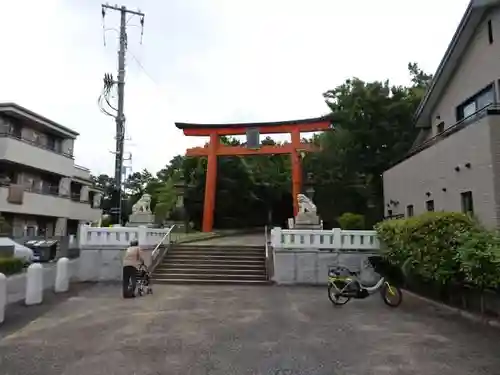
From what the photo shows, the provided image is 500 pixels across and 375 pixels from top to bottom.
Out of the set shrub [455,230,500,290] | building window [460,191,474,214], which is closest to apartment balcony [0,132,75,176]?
building window [460,191,474,214]

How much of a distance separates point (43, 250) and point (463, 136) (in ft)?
59.1

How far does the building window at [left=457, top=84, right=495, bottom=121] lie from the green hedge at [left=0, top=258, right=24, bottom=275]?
15.2 metres

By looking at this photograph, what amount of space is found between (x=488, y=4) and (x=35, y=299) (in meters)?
13.0

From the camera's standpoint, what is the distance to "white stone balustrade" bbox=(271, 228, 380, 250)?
1337 cm

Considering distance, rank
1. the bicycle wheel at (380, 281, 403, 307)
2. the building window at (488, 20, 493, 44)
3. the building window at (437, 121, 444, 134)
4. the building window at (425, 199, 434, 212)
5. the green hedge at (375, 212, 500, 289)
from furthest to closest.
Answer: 1. the building window at (437, 121, 444, 134)
2. the building window at (425, 199, 434, 212)
3. the building window at (488, 20, 493, 44)
4. the bicycle wheel at (380, 281, 403, 307)
5. the green hedge at (375, 212, 500, 289)

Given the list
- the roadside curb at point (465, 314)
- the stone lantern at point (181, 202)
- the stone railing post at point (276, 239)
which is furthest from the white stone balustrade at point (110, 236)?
the stone lantern at point (181, 202)

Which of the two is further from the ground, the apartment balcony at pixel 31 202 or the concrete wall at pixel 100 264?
the apartment balcony at pixel 31 202

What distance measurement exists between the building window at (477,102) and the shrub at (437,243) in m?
3.75

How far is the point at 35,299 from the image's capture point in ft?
31.6

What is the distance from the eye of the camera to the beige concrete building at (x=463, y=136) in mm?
9453

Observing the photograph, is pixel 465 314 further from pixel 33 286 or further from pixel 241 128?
pixel 241 128

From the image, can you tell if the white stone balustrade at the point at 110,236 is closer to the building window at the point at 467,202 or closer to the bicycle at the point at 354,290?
the bicycle at the point at 354,290

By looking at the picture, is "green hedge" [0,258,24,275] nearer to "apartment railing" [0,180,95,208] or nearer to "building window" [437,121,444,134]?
"apartment railing" [0,180,95,208]

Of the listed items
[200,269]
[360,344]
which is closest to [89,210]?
[200,269]
